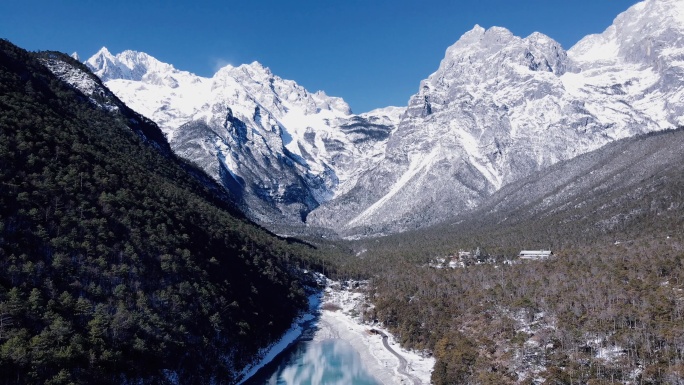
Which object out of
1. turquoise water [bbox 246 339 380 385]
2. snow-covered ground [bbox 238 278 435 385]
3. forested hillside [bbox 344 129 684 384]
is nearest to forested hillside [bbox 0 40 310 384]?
snow-covered ground [bbox 238 278 435 385]

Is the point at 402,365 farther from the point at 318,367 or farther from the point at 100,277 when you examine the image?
the point at 100,277

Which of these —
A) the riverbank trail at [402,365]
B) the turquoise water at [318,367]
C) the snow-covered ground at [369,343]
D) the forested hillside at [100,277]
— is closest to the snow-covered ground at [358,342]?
the snow-covered ground at [369,343]

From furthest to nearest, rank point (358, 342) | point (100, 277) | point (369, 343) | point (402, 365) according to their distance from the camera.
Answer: point (358, 342)
point (369, 343)
point (402, 365)
point (100, 277)

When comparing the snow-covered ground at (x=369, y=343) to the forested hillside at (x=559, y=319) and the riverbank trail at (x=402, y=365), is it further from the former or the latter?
the forested hillside at (x=559, y=319)

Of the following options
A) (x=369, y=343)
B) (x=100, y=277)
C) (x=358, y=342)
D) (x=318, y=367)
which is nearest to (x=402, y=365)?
(x=318, y=367)

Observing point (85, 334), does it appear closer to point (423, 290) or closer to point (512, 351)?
point (512, 351)

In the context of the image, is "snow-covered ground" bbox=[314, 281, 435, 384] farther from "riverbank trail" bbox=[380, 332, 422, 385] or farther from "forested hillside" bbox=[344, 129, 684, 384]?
"forested hillside" bbox=[344, 129, 684, 384]
